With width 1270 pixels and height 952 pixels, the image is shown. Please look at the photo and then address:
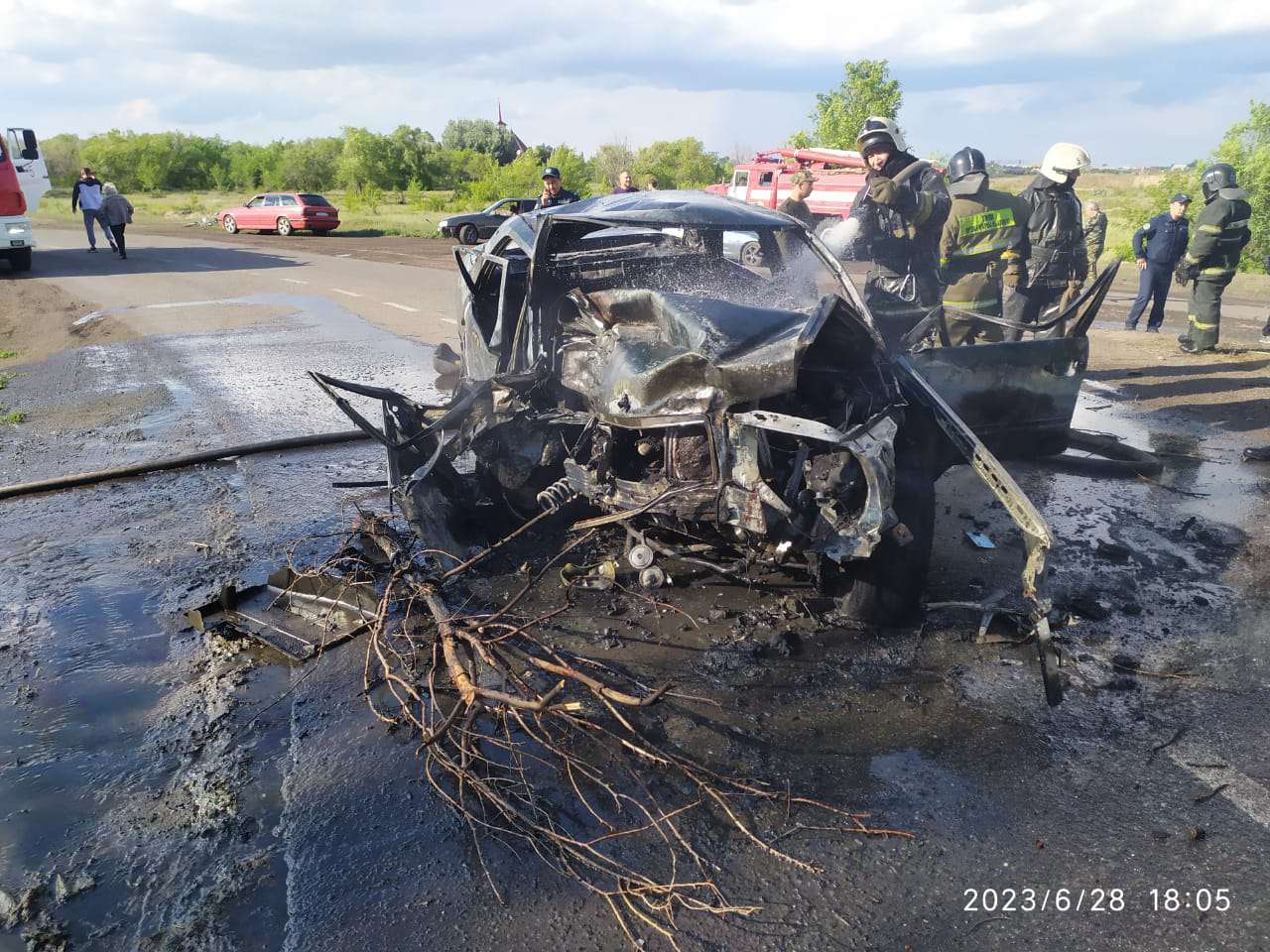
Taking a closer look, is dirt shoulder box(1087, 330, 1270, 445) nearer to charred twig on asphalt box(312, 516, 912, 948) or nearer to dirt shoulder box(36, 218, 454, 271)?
charred twig on asphalt box(312, 516, 912, 948)

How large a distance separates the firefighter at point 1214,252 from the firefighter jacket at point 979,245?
3566 mm

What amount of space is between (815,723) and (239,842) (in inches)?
80.7

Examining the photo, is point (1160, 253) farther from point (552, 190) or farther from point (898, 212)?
point (552, 190)

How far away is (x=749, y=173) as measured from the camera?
20938mm

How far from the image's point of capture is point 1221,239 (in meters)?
9.42

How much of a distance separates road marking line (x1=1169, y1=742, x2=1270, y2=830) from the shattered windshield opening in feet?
8.82

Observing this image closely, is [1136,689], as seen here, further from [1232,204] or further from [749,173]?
[749,173]

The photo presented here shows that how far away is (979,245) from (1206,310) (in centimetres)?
433

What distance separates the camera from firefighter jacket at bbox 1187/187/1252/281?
370 inches

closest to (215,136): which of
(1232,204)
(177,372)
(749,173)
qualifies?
(749,173)

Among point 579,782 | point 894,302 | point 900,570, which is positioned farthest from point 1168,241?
point 579,782

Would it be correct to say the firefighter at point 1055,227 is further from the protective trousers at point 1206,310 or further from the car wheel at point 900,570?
the car wheel at point 900,570

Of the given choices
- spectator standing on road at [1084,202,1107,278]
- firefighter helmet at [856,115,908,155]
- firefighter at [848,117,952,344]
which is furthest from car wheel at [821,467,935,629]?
spectator standing on road at [1084,202,1107,278]

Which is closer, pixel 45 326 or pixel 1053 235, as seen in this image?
pixel 1053 235
